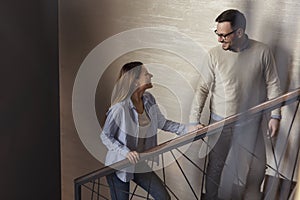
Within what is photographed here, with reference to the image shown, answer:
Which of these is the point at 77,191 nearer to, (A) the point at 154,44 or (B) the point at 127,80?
(B) the point at 127,80

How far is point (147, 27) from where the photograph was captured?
118 centimetres

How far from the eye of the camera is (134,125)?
1220 mm

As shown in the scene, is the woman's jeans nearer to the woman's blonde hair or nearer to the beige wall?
the beige wall

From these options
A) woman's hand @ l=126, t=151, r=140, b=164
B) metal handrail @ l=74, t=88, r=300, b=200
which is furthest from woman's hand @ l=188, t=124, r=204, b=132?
woman's hand @ l=126, t=151, r=140, b=164

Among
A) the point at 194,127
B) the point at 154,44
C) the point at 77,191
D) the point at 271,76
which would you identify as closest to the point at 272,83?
the point at 271,76

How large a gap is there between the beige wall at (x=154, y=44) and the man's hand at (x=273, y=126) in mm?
19

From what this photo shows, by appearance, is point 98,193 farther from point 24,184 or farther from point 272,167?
point 272,167

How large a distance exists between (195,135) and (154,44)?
0.96 ft

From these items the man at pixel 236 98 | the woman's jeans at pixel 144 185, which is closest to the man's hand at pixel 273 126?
the man at pixel 236 98

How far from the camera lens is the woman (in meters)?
1.20

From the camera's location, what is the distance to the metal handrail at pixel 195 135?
1.03m

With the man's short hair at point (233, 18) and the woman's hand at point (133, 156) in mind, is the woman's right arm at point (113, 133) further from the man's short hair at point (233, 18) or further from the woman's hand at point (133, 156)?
the man's short hair at point (233, 18)

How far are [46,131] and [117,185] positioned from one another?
334 millimetres

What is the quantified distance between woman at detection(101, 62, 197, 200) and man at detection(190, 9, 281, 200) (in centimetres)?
13
